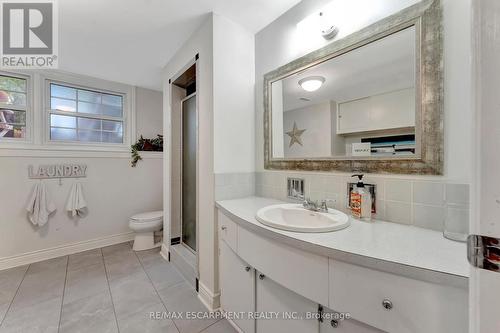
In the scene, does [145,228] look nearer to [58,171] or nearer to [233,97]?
[58,171]

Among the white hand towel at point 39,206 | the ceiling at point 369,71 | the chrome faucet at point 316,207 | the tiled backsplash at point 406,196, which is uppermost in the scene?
the ceiling at point 369,71

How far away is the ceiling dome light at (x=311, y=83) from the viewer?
1.40m

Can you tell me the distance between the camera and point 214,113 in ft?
5.19

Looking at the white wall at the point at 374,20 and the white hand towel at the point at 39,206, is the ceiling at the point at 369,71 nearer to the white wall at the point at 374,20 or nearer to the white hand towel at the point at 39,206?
the white wall at the point at 374,20

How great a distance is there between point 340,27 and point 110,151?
9.99ft

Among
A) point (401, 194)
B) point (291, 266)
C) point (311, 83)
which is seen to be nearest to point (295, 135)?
point (311, 83)

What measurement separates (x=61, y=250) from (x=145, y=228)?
0.99 metres

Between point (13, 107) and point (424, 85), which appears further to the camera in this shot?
point (13, 107)

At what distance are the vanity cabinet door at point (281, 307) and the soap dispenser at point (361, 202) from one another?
513 mm

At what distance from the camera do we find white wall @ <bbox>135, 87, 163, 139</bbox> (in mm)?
3088

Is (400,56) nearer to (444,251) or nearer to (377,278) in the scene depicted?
(444,251)

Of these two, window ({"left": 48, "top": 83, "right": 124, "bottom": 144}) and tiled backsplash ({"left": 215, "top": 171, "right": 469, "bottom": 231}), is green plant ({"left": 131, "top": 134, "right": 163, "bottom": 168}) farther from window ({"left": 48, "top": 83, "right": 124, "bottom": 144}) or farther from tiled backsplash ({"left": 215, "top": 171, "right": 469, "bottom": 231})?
tiled backsplash ({"left": 215, "top": 171, "right": 469, "bottom": 231})

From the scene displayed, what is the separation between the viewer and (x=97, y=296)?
1.69 metres

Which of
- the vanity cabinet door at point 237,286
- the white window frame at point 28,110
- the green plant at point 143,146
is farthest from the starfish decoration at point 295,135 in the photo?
the white window frame at point 28,110
